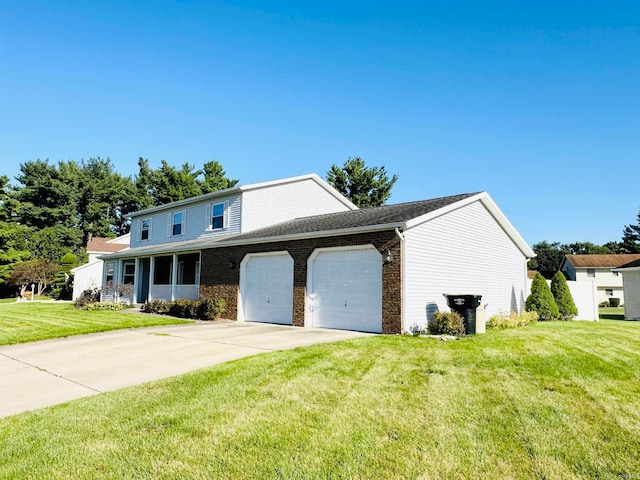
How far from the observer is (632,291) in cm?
2238

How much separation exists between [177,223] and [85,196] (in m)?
36.3

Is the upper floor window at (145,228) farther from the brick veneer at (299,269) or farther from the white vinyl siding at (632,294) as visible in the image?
the white vinyl siding at (632,294)

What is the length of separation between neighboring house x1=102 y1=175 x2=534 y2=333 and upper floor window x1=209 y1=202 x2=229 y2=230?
5 cm

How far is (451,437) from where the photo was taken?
3.81m

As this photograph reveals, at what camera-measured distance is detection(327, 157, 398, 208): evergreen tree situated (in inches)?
1631

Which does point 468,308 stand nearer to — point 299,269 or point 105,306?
point 299,269

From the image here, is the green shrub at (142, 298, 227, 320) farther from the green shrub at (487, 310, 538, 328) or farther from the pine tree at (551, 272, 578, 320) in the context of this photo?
the pine tree at (551, 272, 578, 320)

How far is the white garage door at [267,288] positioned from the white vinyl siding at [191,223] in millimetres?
3657

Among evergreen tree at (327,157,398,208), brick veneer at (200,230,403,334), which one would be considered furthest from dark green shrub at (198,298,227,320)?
evergreen tree at (327,157,398,208)

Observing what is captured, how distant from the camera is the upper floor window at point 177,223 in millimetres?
22939

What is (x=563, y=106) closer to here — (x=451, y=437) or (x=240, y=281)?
(x=240, y=281)

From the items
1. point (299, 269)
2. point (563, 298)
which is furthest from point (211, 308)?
point (563, 298)

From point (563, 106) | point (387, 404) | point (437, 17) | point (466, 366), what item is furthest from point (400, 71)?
point (387, 404)

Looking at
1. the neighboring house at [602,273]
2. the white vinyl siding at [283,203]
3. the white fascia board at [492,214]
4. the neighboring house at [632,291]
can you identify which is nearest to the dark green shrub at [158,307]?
the white vinyl siding at [283,203]
